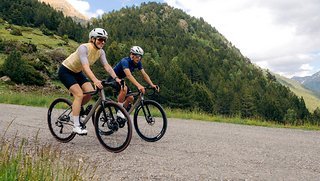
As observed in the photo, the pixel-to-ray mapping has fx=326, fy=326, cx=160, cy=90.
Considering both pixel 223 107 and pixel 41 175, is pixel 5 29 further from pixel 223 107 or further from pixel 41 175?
pixel 41 175

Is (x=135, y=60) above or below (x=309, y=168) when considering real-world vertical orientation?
above

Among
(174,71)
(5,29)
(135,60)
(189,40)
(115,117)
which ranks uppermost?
(189,40)

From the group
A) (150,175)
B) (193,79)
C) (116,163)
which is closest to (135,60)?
(116,163)

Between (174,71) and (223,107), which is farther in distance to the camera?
(223,107)

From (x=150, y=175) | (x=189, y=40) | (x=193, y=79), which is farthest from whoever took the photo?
(x=189, y=40)

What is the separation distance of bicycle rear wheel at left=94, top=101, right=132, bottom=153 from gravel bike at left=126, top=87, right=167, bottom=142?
113cm

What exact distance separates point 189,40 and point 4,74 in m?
140

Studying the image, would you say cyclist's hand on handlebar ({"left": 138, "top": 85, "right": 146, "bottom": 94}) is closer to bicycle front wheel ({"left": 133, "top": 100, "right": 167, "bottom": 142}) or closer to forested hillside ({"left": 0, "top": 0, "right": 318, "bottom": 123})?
bicycle front wheel ({"left": 133, "top": 100, "right": 167, "bottom": 142})

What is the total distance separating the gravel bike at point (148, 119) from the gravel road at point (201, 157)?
0.24 metres

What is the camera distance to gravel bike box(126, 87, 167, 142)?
8234 millimetres

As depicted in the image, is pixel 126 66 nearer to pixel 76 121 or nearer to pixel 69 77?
pixel 69 77

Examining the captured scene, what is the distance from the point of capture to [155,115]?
8312mm

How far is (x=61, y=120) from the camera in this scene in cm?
793

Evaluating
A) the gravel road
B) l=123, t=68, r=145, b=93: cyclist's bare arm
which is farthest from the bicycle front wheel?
l=123, t=68, r=145, b=93: cyclist's bare arm
